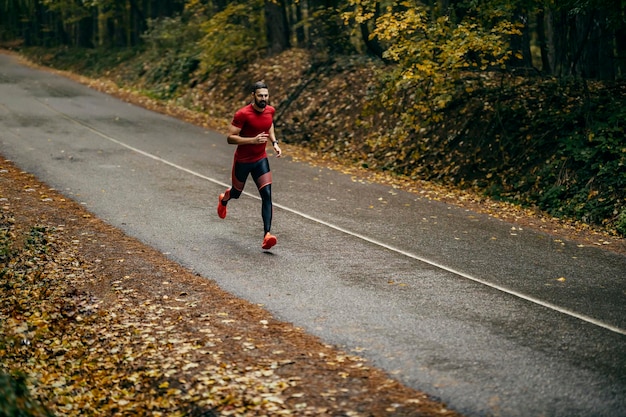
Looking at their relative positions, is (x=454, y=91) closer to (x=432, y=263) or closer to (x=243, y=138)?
(x=432, y=263)

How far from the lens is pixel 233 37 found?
26.2 metres

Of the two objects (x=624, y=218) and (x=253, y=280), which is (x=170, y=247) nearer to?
(x=253, y=280)

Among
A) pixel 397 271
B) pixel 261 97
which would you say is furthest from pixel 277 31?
pixel 397 271

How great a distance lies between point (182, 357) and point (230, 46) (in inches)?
824

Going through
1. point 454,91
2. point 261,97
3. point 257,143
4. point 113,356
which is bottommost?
point 113,356

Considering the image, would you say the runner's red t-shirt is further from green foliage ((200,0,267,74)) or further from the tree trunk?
the tree trunk

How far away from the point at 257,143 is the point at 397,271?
2.63 metres

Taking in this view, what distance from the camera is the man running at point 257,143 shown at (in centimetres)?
1022

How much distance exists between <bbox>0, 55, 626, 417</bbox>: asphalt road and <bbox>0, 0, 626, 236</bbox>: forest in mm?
2223

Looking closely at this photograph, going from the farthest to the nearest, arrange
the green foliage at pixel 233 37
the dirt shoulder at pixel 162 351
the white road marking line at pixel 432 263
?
1. the green foliage at pixel 233 37
2. the white road marking line at pixel 432 263
3. the dirt shoulder at pixel 162 351

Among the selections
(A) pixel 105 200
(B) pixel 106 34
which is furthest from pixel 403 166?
(B) pixel 106 34

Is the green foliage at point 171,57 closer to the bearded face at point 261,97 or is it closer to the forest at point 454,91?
the forest at point 454,91

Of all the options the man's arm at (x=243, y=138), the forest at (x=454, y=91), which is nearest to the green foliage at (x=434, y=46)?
the forest at (x=454, y=91)

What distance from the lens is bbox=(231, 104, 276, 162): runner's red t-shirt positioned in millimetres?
10281
